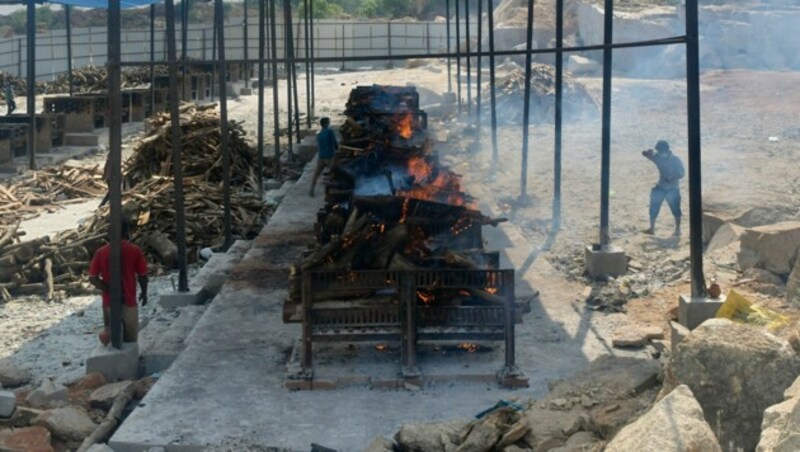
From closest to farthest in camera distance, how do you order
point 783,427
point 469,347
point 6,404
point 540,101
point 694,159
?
point 783,427 < point 6,404 < point 469,347 < point 694,159 < point 540,101

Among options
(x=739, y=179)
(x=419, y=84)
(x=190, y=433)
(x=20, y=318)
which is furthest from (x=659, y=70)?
(x=190, y=433)

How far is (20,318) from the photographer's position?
39.3 ft

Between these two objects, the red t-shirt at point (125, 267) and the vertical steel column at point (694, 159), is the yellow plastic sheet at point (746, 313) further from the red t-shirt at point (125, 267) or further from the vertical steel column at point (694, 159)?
the red t-shirt at point (125, 267)

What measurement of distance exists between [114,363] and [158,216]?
7396 mm

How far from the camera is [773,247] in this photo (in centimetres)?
1168

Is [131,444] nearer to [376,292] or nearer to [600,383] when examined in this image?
[376,292]

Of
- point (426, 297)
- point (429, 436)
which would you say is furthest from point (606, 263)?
point (429, 436)

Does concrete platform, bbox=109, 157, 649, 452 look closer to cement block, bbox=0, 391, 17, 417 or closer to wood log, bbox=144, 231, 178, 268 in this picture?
cement block, bbox=0, 391, 17, 417

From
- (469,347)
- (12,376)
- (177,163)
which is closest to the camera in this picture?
(469,347)

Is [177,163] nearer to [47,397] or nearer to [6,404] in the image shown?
[47,397]

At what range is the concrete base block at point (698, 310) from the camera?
9414 mm

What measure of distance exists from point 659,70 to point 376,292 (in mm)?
31654

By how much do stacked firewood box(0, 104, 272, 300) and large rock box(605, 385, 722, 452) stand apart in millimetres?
9625

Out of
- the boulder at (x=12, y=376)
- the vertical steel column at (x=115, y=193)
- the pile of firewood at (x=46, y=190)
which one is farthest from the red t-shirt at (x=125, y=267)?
the pile of firewood at (x=46, y=190)
